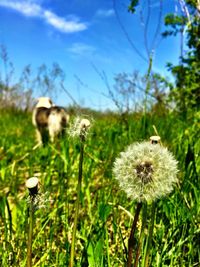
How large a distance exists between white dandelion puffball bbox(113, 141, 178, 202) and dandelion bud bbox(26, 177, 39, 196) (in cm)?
24

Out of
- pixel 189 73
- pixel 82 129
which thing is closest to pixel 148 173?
pixel 82 129

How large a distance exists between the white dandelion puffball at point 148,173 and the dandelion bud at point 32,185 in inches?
9.4

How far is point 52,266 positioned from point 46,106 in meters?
7.98

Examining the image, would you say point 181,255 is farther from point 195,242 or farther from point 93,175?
point 93,175

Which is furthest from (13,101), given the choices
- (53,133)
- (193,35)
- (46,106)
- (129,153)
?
(129,153)

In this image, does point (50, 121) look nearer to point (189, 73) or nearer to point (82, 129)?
point (189, 73)

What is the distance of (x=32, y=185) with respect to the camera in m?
0.84

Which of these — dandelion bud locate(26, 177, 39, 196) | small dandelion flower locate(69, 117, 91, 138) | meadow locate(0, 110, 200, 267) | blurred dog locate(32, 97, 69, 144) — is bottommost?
meadow locate(0, 110, 200, 267)

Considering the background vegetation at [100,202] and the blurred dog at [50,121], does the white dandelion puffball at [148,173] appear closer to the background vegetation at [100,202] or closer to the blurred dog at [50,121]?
the background vegetation at [100,202]

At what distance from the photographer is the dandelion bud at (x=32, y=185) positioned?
0.84 meters

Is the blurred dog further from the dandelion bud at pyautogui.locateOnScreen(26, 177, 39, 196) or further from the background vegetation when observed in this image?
the dandelion bud at pyautogui.locateOnScreen(26, 177, 39, 196)

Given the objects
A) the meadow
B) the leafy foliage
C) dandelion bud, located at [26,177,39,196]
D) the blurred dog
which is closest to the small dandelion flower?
the meadow

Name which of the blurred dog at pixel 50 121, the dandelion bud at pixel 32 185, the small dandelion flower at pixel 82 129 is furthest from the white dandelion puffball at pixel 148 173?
the blurred dog at pixel 50 121

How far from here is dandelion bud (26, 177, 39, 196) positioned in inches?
33.2
